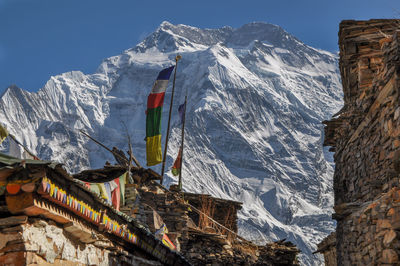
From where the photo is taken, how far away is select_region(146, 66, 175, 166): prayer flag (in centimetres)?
1919

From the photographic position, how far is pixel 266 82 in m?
171

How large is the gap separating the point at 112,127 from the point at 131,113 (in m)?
9.20

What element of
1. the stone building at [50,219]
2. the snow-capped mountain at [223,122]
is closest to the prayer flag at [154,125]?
the stone building at [50,219]

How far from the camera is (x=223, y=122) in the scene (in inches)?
5876

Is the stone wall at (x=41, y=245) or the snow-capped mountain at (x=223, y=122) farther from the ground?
the snow-capped mountain at (x=223, y=122)

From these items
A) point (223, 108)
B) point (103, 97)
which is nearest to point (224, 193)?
point (223, 108)

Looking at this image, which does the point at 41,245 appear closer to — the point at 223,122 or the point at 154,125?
the point at 154,125

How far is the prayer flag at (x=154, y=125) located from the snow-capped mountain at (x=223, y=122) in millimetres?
87600

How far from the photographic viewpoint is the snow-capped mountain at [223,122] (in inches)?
4926

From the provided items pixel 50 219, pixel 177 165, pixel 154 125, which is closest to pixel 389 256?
pixel 50 219

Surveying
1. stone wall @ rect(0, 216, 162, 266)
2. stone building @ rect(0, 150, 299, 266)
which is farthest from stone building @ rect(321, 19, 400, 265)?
stone wall @ rect(0, 216, 162, 266)

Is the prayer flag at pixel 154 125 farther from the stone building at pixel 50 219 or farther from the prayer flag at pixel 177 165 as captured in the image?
the stone building at pixel 50 219

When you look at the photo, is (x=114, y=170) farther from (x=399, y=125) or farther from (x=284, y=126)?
(x=284, y=126)

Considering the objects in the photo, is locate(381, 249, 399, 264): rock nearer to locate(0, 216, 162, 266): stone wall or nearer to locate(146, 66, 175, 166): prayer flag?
locate(0, 216, 162, 266): stone wall
